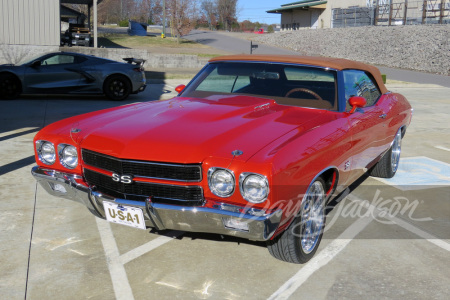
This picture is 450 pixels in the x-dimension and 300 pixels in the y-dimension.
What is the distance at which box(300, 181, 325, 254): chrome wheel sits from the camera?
3.72 meters

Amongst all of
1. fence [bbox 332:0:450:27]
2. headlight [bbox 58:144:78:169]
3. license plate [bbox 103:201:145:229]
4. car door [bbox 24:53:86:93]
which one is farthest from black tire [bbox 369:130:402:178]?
fence [bbox 332:0:450:27]

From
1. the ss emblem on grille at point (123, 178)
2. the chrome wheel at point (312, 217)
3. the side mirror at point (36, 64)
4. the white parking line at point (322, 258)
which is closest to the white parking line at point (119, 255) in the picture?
the ss emblem on grille at point (123, 178)

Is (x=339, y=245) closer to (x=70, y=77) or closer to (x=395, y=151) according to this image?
(x=395, y=151)

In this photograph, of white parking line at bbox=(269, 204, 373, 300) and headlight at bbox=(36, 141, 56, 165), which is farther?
headlight at bbox=(36, 141, 56, 165)

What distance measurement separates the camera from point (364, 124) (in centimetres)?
466

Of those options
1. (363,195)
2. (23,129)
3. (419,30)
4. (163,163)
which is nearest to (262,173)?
(163,163)

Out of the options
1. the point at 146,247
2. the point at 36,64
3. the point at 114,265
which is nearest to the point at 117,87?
the point at 36,64

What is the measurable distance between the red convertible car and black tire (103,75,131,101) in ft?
26.9

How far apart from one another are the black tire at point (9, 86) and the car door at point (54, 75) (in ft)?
0.70

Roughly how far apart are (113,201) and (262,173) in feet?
3.77

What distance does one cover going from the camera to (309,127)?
3889 mm

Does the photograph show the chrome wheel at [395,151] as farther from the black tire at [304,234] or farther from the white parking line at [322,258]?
the black tire at [304,234]

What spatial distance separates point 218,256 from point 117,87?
9730mm

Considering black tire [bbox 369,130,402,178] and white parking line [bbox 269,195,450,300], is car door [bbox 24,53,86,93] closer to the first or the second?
black tire [bbox 369,130,402,178]
